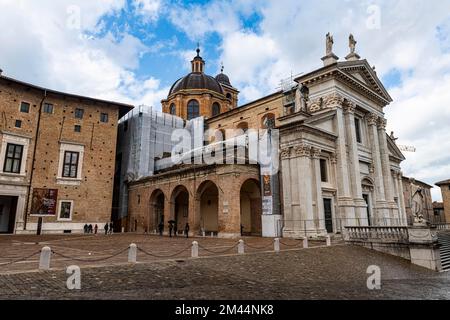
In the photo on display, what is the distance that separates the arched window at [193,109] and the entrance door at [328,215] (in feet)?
73.4

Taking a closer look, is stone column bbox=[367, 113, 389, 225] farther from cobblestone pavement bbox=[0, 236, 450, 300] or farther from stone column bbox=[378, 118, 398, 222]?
cobblestone pavement bbox=[0, 236, 450, 300]

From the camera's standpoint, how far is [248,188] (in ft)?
79.0

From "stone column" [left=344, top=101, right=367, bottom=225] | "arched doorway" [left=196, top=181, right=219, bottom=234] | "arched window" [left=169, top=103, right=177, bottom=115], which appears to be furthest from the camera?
"arched window" [left=169, top=103, right=177, bottom=115]

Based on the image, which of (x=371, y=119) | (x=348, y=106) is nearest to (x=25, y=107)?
(x=348, y=106)

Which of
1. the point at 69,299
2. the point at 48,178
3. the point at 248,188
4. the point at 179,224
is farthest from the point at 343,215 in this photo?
the point at 48,178

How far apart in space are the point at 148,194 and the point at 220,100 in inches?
714

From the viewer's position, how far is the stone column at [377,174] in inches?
957

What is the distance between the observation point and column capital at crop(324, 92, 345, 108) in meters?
22.5

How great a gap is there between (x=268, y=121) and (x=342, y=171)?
899 centimetres

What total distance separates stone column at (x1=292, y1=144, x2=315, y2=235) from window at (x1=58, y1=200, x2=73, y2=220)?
57.3 feet

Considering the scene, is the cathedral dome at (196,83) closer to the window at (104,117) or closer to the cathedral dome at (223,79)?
the cathedral dome at (223,79)

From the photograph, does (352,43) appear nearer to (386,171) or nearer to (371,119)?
(371,119)

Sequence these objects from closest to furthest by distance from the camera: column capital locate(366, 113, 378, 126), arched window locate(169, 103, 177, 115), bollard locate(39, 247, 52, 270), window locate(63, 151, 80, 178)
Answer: bollard locate(39, 247, 52, 270) → window locate(63, 151, 80, 178) → column capital locate(366, 113, 378, 126) → arched window locate(169, 103, 177, 115)

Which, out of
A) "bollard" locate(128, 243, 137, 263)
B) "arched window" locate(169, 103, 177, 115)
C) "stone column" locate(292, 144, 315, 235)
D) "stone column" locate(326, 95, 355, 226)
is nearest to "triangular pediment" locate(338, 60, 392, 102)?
"stone column" locate(326, 95, 355, 226)
